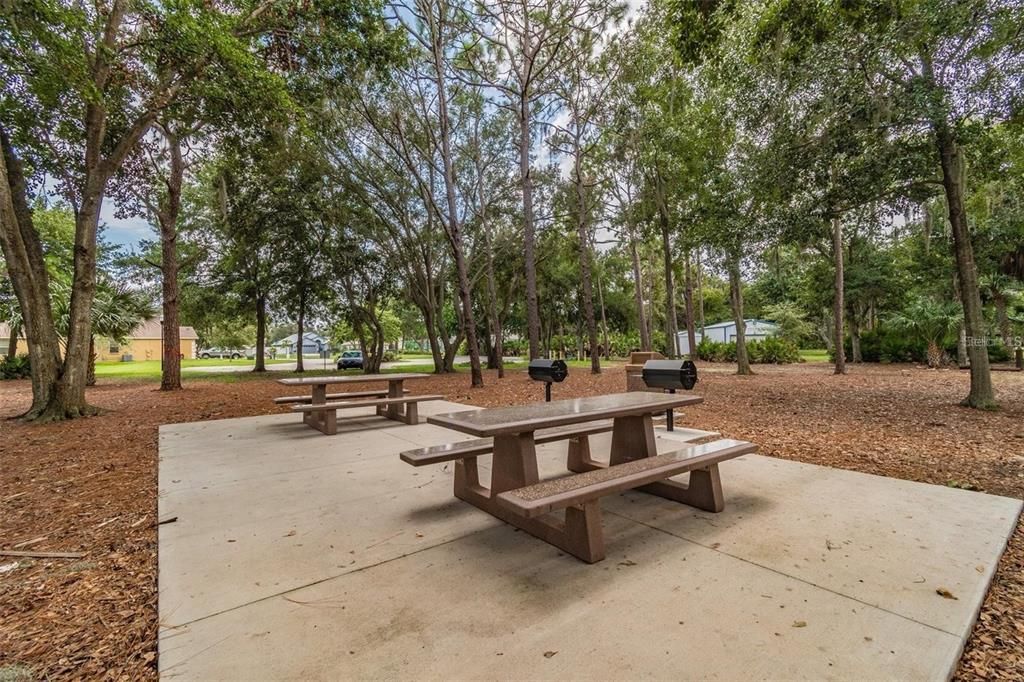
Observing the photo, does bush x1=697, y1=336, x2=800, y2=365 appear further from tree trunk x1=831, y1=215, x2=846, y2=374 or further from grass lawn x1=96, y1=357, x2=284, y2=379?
grass lawn x1=96, y1=357, x2=284, y2=379

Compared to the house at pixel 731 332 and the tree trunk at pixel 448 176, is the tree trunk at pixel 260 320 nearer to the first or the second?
the tree trunk at pixel 448 176

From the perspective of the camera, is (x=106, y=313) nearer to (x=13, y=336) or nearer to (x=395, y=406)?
(x=13, y=336)

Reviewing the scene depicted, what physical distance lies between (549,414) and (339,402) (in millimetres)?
4596

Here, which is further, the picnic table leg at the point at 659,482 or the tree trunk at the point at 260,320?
the tree trunk at the point at 260,320

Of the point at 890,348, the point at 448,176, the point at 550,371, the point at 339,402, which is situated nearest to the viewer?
the point at 550,371

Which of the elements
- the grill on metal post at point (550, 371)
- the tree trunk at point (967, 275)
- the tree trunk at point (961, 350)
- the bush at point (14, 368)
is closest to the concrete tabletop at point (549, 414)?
the grill on metal post at point (550, 371)

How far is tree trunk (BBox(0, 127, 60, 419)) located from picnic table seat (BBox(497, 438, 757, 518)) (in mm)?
9181

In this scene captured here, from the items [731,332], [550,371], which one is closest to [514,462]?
[550,371]

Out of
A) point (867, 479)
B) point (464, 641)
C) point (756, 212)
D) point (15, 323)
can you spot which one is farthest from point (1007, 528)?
point (15, 323)

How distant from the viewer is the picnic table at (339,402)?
236 inches

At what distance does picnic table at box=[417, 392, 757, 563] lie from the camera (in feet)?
7.64

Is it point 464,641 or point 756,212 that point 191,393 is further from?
point 756,212

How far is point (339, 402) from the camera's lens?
6746 mm

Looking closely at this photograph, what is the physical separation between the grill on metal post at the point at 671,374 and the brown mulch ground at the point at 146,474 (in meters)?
1.41
